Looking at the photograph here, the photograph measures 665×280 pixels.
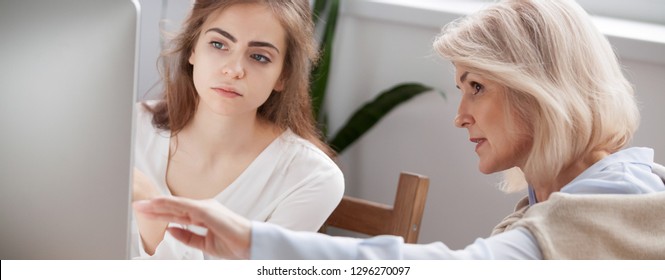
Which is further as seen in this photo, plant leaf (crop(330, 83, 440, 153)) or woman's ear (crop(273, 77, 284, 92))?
plant leaf (crop(330, 83, 440, 153))

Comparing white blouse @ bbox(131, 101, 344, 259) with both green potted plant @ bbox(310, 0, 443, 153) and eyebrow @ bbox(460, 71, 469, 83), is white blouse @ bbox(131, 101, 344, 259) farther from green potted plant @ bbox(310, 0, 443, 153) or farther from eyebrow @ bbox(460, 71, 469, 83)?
green potted plant @ bbox(310, 0, 443, 153)

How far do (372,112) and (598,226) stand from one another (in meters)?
1.11

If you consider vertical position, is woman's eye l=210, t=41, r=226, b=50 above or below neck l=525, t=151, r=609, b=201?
above

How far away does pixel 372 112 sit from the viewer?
78.6 inches

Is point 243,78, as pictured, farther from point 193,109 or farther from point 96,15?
point 96,15

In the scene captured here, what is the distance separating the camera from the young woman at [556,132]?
0.91 metres

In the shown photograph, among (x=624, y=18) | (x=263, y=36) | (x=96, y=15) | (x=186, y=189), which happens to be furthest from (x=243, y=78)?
(x=624, y=18)

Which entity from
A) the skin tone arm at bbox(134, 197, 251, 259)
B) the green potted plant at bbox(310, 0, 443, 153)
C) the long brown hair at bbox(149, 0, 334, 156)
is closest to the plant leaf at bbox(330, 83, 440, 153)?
the green potted plant at bbox(310, 0, 443, 153)

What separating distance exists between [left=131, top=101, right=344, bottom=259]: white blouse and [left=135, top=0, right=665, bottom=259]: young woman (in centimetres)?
24

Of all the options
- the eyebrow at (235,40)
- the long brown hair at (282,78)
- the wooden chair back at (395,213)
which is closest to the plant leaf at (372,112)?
the wooden chair back at (395,213)

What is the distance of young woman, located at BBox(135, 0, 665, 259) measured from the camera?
91 centimetres

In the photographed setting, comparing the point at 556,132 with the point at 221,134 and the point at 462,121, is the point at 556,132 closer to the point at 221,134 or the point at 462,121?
the point at 462,121

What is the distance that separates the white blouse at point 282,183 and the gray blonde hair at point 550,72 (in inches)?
10.4

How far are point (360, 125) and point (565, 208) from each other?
3.67 ft
